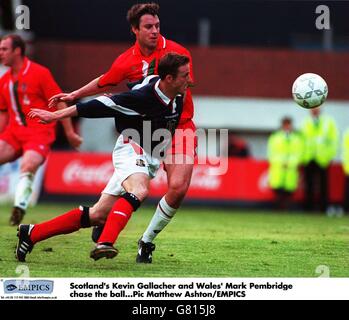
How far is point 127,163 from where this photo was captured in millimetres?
6113

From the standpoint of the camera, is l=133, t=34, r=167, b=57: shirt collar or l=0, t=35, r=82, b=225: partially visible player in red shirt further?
l=0, t=35, r=82, b=225: partially visible player in red shirt

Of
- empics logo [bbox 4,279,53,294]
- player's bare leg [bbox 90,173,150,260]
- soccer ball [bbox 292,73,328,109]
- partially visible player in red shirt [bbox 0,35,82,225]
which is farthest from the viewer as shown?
partially visible player in red shirt [bbox 0,35,82,225]

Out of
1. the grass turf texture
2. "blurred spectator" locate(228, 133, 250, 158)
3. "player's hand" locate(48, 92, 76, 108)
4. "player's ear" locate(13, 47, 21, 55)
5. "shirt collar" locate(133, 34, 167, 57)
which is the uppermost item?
"player's ear" locate(13, 47, 21, 55)

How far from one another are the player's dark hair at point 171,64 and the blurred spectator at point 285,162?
26.0ft

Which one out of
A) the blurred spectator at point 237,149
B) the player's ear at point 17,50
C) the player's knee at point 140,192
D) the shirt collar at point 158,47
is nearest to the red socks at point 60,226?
the player's knee at point 140,192

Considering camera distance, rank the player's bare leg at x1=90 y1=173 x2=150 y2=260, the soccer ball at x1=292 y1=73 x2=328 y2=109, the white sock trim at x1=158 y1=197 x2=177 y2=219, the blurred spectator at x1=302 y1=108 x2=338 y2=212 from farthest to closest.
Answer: the blurred spectator at x1=302 y1=108 x2=338 y2=212
the soccer ball at x1=292 y1=73 x2=328 y2=109
the white sock trim at x1=158 y1=197 x2=177 y2=219
the player's bare leg at x1=90 y1=173 x2=150 y2=260

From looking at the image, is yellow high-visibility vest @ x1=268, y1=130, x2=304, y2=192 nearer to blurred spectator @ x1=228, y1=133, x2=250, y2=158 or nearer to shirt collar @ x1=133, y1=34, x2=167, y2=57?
blurred spectator @ x1=228, y1=133, x2=250, y2=158

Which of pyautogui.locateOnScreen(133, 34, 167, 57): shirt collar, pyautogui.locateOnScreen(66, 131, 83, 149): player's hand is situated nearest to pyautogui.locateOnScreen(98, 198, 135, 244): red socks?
pyautogui.locateOnScreen(133, 34, 167, 57): shirt collar

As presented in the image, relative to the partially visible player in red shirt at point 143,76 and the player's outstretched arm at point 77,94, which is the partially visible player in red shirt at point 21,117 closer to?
the player's outstretched arm at point 77,94

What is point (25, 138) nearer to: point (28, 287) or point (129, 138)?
point (129, 138)

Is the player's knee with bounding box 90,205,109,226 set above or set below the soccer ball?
below

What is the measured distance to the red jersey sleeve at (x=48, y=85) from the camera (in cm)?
846

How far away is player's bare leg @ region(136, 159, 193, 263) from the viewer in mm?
6203

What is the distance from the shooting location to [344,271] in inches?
237
